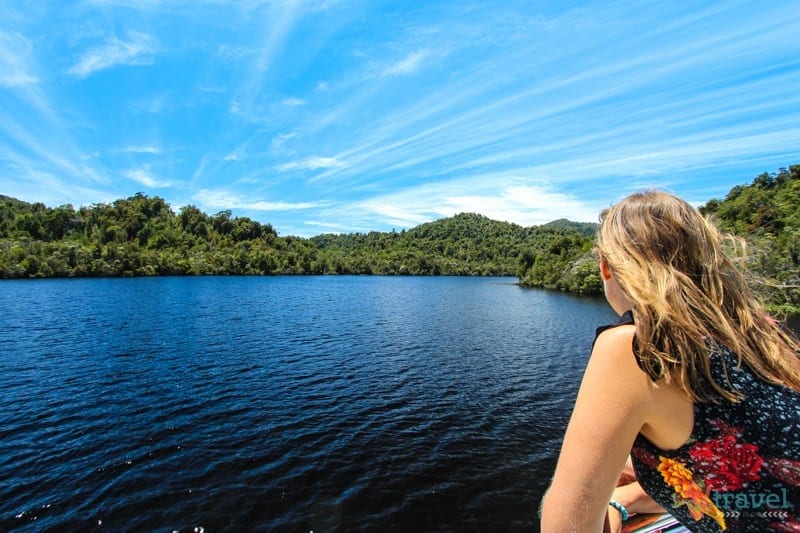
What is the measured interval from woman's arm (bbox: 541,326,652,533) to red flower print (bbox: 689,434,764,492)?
377mm

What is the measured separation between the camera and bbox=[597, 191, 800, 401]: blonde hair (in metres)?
1.61

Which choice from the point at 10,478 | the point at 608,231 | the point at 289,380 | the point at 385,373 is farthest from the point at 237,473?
the point at 608,231

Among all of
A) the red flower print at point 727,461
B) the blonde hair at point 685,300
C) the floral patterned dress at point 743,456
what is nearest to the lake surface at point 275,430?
the floral patterned dress at point 743,456

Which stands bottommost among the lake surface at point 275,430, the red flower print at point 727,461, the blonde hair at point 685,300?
the lake surface at point 275,430

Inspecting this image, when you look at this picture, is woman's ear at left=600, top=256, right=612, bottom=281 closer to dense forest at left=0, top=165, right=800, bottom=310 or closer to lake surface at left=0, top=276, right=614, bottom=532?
dense forest at left=0, top=165, right=800, bottom=310

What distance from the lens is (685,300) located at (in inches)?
70.6

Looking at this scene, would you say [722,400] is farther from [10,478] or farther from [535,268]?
[535,268]

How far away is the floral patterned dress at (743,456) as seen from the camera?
64.2 inches

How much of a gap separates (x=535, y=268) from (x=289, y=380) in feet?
370

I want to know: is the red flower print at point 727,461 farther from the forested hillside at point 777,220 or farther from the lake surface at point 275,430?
the forested hillside at point 777,220

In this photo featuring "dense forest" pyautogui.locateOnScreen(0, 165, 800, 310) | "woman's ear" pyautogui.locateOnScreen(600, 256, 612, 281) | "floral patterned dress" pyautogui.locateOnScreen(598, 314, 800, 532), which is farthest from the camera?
"dense forest" pyautogui.locateOnScreen(0, 165, 800, 310)

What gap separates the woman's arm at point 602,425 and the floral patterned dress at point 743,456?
24 cm

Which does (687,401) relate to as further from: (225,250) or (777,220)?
(225,250)

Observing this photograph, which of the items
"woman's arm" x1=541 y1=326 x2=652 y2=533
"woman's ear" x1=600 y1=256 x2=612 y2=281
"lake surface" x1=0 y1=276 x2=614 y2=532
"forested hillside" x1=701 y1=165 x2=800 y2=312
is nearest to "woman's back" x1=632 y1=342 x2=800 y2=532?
"woman's arm" x1=541 y1=326 x2=652 y2=533
